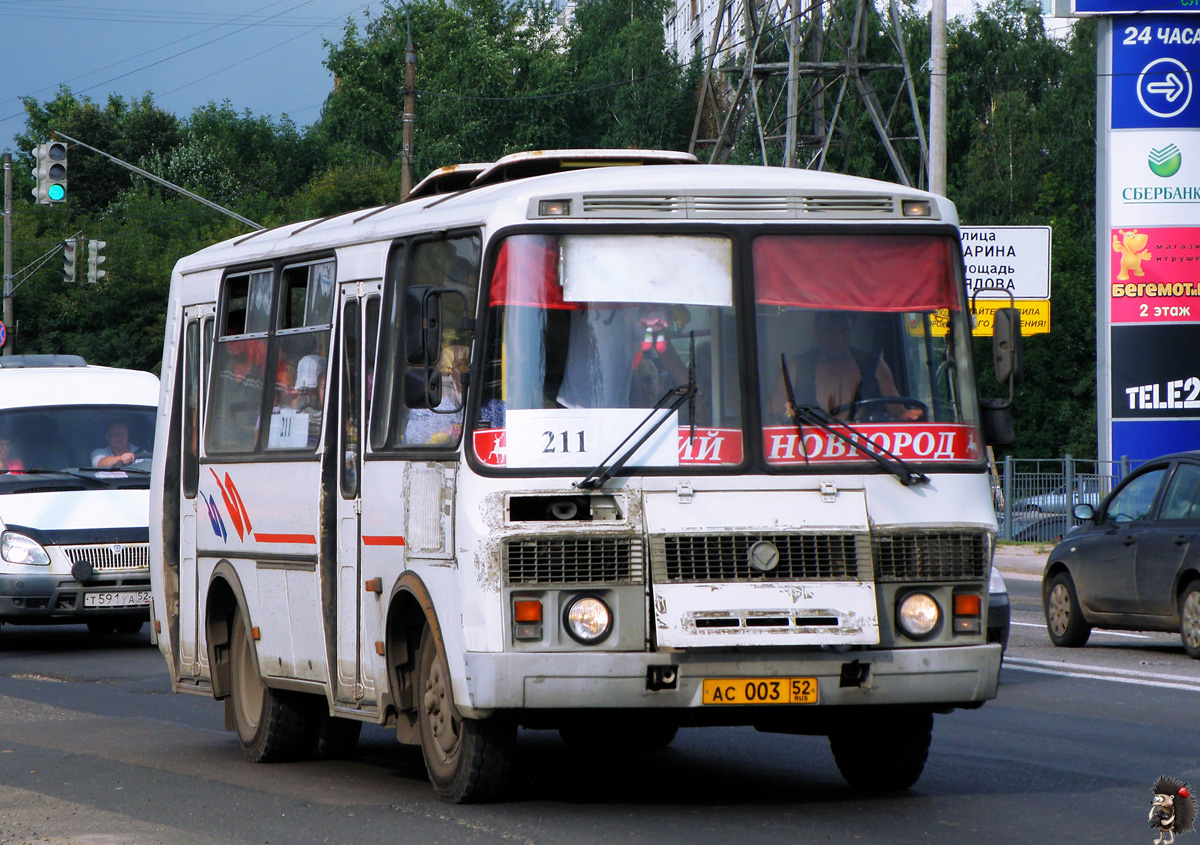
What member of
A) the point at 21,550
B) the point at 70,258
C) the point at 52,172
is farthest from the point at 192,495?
the point at 70,258

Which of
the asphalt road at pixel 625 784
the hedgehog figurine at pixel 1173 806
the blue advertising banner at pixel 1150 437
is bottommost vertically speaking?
the asphalt road at pixel 625 784

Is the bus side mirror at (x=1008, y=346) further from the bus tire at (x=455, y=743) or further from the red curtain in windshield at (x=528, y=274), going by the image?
the bus tire at (x=455, y=743)

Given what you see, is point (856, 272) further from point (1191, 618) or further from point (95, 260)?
point (95, 260)

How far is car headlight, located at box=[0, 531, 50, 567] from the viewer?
16641 millimetres

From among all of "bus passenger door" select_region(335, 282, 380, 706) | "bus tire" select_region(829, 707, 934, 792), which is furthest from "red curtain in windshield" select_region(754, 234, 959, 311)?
"bus passenger door" select_region(335, 282, 380, 706)

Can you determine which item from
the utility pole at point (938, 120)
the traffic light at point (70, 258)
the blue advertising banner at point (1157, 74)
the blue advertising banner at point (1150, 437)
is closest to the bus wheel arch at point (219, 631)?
the utility pole at point (938, 120)

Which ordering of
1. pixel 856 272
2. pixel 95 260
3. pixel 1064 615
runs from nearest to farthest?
pixel 856 272 → pixel 1064 615 → pixel 95 260

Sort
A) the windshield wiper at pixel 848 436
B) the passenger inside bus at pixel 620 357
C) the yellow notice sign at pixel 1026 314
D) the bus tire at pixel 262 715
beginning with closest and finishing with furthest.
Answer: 1. the passenger inside bus at pixel 620 357
2. the windshield wiper at pixel 848 436
3. the bus tire at pixel 262 715
4. the yellow notice sign at pixel 1026 314

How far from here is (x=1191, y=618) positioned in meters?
15.3

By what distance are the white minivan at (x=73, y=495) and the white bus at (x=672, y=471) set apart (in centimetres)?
845

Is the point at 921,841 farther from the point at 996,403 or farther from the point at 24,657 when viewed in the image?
the point at 24,657

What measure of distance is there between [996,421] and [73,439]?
1148 centimetres

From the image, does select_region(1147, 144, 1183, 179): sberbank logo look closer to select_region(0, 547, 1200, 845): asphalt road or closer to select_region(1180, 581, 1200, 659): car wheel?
select_region(1180, 581, 1200, 659): car wheel

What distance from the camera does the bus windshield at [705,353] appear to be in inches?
305
